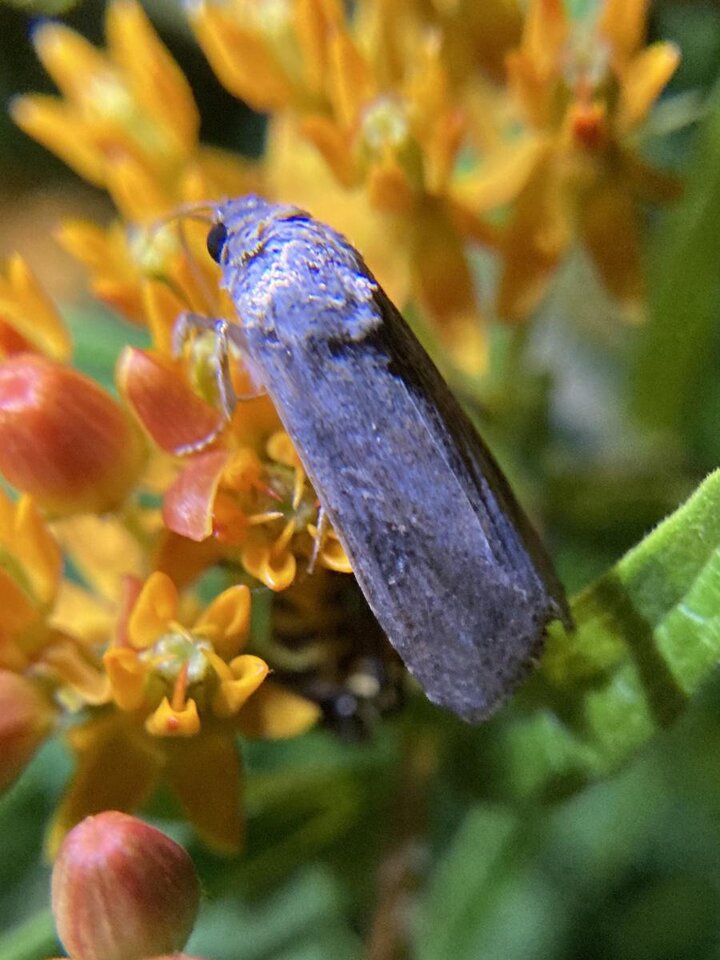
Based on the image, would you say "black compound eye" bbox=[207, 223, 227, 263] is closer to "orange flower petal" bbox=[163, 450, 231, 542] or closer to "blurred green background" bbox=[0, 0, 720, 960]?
"orange flower petal" bbox=[163, 450, 231, 542]

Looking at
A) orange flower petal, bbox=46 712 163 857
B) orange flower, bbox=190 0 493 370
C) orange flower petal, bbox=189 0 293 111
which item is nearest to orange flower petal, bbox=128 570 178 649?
orange flower petal, bbox=46 712 163 857

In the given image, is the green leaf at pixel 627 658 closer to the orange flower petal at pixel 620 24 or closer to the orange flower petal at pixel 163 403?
the orange flower petal at pixel 163 403

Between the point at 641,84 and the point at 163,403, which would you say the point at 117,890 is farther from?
the point at 641,84

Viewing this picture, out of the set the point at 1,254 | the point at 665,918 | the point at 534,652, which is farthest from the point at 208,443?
the point at 1,254

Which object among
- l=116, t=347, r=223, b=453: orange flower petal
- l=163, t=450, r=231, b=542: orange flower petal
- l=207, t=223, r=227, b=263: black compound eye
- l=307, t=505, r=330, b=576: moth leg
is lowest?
l=307, t=505, r=330, b=576: moth leg

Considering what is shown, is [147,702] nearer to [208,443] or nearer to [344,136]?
[208,443]

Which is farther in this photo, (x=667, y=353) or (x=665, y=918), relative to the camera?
(x=665, y=918)
